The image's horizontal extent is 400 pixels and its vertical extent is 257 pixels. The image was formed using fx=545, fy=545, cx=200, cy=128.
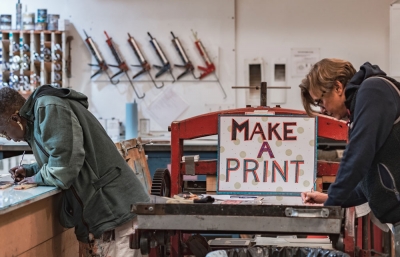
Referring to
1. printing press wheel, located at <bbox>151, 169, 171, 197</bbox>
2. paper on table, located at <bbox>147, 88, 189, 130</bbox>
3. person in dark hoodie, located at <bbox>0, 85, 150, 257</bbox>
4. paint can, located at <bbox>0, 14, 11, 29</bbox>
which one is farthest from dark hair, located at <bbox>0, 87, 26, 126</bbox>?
paint can, located at <bbox>0, 14, 11, 29</bbox>

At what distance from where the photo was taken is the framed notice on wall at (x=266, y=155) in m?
2.72

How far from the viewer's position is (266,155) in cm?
275

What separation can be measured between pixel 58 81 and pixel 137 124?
2.89ft

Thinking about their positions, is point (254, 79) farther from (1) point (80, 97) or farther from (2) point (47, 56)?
(1) point (80, 97)

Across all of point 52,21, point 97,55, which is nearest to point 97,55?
point 97,55

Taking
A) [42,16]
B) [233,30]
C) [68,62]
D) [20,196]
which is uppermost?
[42,16]

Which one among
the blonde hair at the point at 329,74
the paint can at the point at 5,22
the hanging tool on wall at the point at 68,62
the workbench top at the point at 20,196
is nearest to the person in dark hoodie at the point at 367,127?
the blonde hair at the point at 329,74

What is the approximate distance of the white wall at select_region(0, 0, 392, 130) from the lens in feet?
17.1

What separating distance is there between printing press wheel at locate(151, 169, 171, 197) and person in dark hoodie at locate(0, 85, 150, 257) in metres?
0.39

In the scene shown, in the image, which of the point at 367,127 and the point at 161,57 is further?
the point at 161,57

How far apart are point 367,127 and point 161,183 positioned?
4.08ft

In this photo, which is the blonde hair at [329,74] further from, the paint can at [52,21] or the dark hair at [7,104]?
the paint can at [52,21]

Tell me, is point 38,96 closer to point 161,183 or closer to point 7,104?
point 7,104

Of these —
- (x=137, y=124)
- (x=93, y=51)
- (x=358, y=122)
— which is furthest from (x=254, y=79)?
(x=358, y=122)
